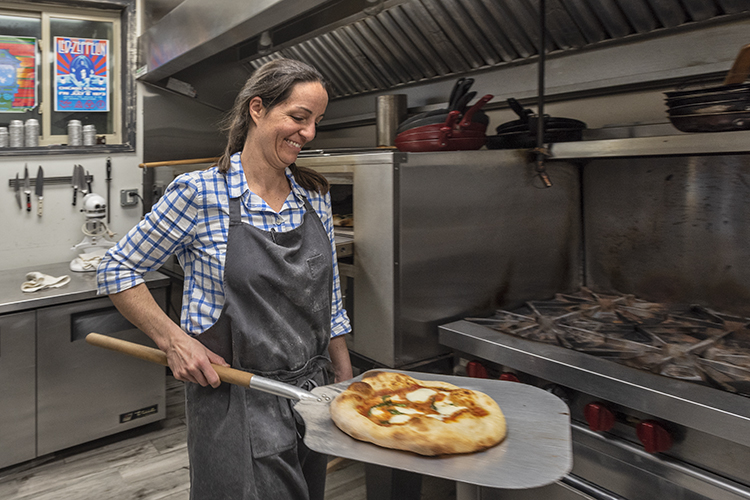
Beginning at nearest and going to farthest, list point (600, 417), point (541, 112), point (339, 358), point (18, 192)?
point (600, 417)
point (339, 358)
point (541, 112)
point (18, 192)

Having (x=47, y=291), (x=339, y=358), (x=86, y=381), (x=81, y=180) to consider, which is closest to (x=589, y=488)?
(x=339, y=358)

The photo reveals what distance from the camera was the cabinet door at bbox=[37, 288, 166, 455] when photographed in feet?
8.48

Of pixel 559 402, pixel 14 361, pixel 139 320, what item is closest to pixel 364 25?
pixel 139 320

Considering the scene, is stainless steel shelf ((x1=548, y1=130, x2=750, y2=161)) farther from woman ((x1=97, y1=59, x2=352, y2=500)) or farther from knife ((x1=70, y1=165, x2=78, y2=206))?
knife ((x1=70, y1=165, x2=78, y2=206))

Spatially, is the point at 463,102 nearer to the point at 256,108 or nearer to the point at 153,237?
the point at 256,108

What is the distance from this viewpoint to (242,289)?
4.18 feet

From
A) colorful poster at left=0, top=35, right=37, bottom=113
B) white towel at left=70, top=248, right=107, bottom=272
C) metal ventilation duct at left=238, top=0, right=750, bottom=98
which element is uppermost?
colorful poster at left=0, top=35, right=37, bottom=113

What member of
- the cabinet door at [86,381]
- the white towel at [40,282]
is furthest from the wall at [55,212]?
the cabinet door at [86,381]

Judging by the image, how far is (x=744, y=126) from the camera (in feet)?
4.39

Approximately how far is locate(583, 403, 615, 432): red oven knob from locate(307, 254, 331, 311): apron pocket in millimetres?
719

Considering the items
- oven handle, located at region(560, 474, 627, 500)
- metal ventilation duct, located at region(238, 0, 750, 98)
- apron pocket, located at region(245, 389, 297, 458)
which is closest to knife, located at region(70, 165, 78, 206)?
metal ventilation duct, located at region(238, 0, 750, 98)

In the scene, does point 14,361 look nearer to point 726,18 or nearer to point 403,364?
point 403,364

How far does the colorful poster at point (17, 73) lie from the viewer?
336 centimetres

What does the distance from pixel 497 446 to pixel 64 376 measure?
241 centimetres
